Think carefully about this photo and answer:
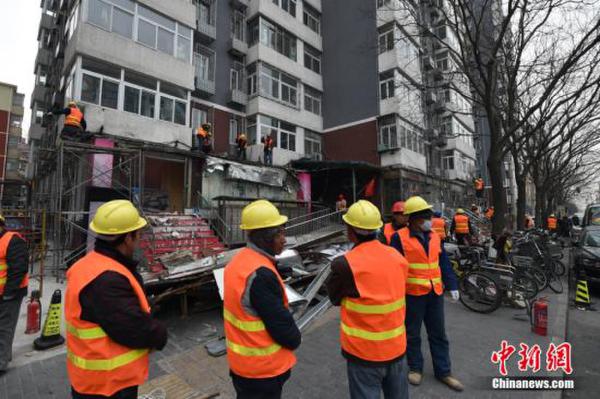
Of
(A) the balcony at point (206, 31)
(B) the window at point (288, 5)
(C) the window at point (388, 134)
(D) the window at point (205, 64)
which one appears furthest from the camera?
(B) the window at point (288, 5)

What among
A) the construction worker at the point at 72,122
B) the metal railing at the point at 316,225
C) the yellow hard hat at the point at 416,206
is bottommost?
the metal railing at the point at 316,225

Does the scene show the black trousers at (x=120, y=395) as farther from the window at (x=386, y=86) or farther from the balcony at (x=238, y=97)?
the window at (x=386, y=86)

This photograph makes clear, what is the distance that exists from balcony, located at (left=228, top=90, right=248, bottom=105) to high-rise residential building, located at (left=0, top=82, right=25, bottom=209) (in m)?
21.4

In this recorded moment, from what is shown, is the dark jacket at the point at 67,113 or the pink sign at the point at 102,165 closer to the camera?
the dark jacket at the point at 67,113

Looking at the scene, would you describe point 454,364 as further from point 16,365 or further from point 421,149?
point 421,149

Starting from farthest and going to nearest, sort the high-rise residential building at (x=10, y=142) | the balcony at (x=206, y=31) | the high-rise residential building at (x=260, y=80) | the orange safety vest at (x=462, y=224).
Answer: the high-rise residential building at (x=10, y=142) < the balcony at (x=206, y=31) < the high-rise residential building at (x=260, y=80) < the orange safety vest at (x=462, y=224)

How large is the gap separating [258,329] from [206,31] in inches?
707

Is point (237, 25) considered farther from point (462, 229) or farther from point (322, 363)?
point (322, 363)

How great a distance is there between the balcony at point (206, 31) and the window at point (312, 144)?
7.93 metres

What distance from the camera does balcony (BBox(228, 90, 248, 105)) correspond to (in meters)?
17.0

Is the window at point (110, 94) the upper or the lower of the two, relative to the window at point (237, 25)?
lower

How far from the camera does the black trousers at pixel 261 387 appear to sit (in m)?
1.88

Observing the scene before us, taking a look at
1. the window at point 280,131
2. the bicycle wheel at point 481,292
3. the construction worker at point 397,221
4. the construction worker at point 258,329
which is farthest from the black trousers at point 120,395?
the window at point 280,131
